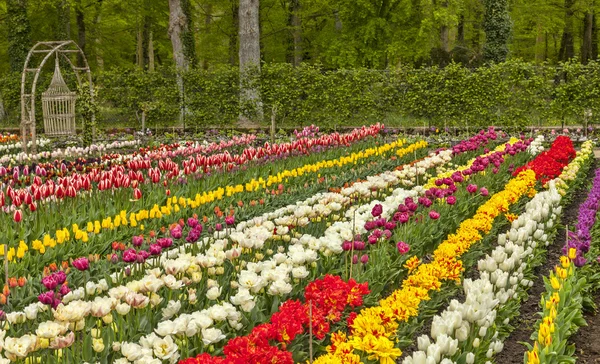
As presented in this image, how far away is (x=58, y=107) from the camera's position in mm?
17188

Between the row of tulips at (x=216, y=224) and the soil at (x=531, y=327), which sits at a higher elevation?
the row of tulips at (x=216, y=224)

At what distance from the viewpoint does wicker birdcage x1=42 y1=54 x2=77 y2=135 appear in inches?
671

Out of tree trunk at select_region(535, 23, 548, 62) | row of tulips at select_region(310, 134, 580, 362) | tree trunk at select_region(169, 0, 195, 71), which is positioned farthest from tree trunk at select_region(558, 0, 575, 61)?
row of tulips at select_region(310, 134, 580, 362)

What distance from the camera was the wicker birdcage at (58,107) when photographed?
17.0m

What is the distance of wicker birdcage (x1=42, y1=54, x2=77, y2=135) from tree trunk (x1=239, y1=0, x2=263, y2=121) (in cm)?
536

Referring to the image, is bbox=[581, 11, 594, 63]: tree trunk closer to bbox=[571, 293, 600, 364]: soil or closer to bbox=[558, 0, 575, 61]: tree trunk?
bbox=[558, 0, 575, 61]: tree trunk

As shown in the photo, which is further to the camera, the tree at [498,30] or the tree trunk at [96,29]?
the tree trunk at [96,29]

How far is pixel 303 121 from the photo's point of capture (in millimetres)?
20703

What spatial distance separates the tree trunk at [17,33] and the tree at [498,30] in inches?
662

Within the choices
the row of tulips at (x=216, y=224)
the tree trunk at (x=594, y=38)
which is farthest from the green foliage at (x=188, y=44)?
the tree trunk at (x=594, y=38)

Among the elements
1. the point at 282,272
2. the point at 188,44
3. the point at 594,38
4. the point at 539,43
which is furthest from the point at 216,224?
the point at 539,43

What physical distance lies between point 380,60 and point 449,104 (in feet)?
38.9

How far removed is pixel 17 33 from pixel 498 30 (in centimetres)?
1736

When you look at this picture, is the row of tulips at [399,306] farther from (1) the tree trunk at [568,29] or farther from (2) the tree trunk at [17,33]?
(1) the tree trunk at [568,29]
